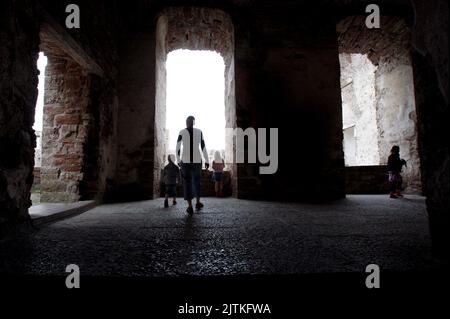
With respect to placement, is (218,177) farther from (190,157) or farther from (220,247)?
(220,247)

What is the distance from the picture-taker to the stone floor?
4.29 feet

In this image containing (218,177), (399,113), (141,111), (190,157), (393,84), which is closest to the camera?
(190,157)

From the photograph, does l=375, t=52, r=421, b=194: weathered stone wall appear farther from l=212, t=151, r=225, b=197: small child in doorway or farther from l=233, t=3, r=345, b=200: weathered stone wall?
l=212, t=151, r=225, b=197: small child in doorway

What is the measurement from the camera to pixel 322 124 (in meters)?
5.60

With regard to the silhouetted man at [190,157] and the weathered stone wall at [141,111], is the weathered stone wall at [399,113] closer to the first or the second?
the weathered stone wall at [141,111]

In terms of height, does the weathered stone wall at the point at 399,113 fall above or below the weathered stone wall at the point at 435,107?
above

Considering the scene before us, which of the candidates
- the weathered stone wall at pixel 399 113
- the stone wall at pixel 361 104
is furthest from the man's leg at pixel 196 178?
the stone wall at pixel 361 104

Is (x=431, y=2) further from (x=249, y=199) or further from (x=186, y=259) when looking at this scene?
(x=249, y=199)

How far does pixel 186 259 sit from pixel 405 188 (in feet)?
24.2

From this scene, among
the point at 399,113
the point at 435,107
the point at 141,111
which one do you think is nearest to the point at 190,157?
the point at 141,111

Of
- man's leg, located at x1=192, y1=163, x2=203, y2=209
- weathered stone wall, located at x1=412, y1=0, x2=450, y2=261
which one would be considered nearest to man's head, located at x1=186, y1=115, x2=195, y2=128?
man's leg, located at x1=192, y1=163, x2=203, y2=209

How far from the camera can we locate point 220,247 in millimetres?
1717

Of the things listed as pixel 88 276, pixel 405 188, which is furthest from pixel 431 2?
pixel 405 188

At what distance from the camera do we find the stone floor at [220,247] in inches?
51.4
